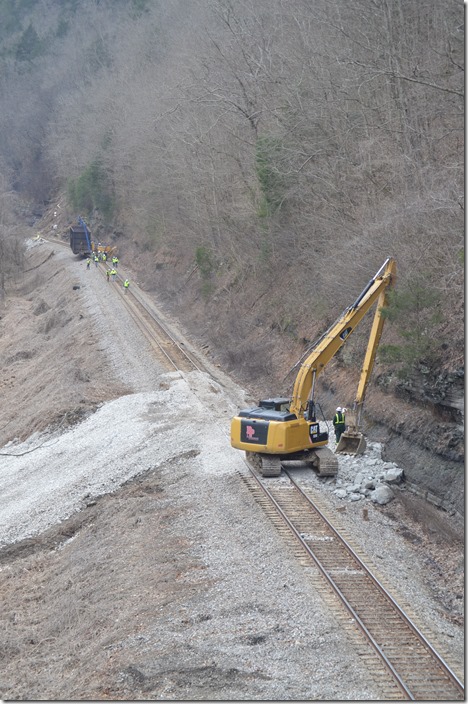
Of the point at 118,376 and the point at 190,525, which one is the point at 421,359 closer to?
the point at 190,525

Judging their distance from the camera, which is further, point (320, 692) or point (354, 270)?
point (354, 270)

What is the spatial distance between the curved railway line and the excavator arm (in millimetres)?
2145

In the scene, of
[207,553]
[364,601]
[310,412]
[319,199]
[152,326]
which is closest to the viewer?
[364,601]

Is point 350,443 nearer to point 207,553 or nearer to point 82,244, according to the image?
point 207,553

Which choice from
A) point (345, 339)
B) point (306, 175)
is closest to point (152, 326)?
point (306, 175)

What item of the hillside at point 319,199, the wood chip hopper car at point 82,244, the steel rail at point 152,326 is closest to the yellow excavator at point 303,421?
the hillside at point 319,199

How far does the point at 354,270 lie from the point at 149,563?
44.1ft

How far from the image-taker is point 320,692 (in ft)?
33.7

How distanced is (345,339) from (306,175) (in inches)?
564

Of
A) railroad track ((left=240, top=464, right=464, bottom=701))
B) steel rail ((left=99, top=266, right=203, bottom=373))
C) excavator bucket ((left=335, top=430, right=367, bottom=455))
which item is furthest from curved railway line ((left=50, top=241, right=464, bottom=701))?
steel rail ((left=99, top=266, right=203, bottom=373))

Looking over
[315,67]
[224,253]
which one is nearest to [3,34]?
[224,253]

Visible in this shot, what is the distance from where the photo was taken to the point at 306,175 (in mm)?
32156

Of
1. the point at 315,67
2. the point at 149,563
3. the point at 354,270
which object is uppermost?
the point at 315,67

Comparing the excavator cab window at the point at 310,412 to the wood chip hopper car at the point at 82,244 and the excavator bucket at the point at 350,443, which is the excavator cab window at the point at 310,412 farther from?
the wood chip hopper car at the point at 82,244
